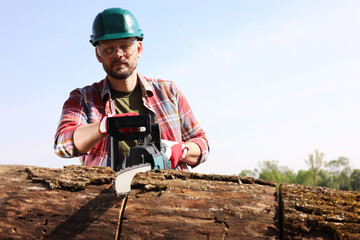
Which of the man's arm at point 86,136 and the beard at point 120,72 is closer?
the man's arm at point 86,136

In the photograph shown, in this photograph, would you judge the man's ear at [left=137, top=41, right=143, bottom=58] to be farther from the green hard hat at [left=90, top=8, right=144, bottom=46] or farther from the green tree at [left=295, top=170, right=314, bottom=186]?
the green tree at [left=295, top=170, right=314, bottom=186]

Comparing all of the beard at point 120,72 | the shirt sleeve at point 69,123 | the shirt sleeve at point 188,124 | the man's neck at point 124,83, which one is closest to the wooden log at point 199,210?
the shirt sleeve at point 69,123

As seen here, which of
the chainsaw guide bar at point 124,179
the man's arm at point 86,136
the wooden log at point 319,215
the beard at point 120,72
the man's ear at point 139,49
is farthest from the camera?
the man's ear at point 139,49

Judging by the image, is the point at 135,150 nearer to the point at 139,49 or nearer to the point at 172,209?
the point at 172,209

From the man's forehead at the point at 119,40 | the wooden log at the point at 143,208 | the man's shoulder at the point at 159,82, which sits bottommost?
the wooden log at the point at 143,208

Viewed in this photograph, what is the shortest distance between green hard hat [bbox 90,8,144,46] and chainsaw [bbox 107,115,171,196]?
5.32 ft

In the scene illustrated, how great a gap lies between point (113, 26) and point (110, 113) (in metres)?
1.14

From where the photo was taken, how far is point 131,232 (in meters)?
2.54

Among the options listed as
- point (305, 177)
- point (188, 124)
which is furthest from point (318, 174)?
point (188, 124)

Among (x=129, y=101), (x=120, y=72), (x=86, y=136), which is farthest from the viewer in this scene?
(x=129, y=101)

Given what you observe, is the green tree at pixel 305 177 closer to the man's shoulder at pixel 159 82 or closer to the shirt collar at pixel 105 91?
the man's shoulder at pixel 159 82

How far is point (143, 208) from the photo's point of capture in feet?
8.61

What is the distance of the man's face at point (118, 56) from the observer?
464cm

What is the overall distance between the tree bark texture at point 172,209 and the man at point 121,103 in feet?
4.21
